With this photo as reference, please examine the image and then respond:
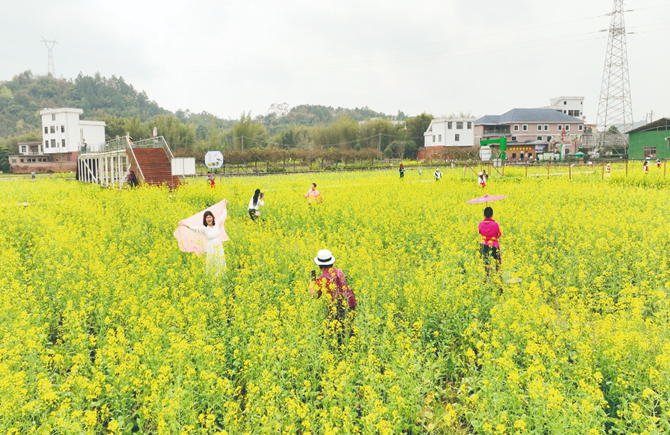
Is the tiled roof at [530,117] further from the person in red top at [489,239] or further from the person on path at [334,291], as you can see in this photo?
the person on path at [334,291]

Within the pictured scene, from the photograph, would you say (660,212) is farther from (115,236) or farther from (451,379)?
(115,236)

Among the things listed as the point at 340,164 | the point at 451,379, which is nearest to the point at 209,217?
the point at 451,379

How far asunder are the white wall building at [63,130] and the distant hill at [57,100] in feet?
114

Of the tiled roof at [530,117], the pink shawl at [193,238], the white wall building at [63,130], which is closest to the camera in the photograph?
the pink shawl at [193,238]

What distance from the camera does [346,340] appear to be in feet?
17.9

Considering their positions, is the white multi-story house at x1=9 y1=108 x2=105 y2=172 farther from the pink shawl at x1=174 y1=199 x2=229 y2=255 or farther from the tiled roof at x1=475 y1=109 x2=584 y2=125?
the pink shawl at x1=174 y1=199 x2=229 y2=255

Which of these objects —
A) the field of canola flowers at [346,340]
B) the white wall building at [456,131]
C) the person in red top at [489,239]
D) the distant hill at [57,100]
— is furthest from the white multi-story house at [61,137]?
the person in red top at [489,239]

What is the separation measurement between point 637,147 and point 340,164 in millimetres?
33062

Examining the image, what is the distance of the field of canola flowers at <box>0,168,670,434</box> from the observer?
414 centimetres

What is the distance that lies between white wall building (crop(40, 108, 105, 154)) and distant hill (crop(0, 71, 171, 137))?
34627 millimetres

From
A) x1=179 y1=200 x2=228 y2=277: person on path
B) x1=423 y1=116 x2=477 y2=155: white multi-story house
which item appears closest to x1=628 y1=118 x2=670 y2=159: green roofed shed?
x1=423 y1=116 x2=477 y2=155: white multi-story house

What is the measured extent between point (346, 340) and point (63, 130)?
234 feet

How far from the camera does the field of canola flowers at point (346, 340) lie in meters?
4.14

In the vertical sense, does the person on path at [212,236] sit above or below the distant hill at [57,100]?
below
